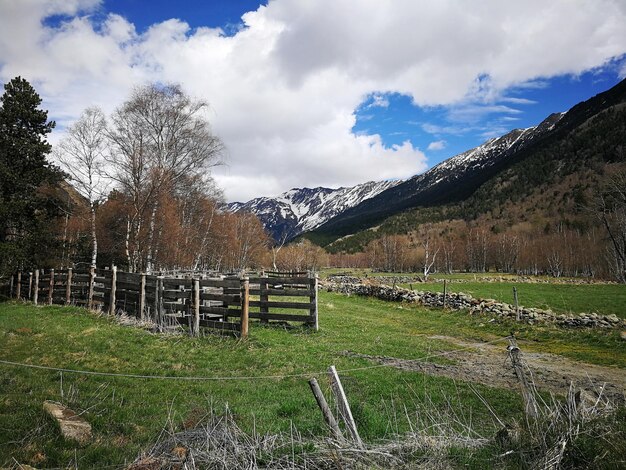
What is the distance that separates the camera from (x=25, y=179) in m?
24.5

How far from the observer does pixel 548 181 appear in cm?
13750

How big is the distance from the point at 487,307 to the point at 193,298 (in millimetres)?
16126

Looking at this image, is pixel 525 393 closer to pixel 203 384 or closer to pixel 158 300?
pixel 203 384

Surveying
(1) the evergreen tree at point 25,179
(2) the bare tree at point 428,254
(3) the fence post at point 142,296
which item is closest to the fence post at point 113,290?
(3) the fence post at point 142,296

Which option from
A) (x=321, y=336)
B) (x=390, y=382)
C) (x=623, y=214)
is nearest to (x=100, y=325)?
(x=321, y=336)

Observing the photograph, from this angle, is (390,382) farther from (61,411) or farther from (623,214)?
(623,214)

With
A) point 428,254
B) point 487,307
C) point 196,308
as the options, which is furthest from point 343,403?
point 428,254

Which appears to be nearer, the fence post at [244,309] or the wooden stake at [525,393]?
the wooden stake at [525,393]

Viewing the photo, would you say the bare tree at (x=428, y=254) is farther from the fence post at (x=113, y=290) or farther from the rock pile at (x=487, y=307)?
the fence post at (x=113, y=290)

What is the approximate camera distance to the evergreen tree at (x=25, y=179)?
2386 centimetres

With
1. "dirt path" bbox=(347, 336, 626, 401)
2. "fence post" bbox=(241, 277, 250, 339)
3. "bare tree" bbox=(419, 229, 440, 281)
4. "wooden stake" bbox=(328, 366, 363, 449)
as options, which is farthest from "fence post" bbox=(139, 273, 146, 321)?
"bare tree" bbox=(419, 229, 440, 281)

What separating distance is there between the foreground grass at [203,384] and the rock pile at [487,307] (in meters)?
1.60

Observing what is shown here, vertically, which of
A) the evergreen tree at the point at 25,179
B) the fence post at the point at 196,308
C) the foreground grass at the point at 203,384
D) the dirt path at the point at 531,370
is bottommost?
the dirt path at the point at 531,370

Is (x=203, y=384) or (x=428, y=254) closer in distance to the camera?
(x=203, y=384)
